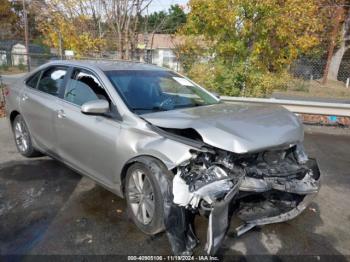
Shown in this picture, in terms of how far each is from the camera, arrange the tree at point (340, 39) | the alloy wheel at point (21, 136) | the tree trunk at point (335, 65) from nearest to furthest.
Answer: the alloy wheel at point (21, 136)
the tree at point (340, 39)
the tree trunk at point (335, 65)

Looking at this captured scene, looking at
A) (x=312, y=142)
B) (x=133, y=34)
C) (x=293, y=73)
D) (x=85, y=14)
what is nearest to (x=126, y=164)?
(x=312, y=142)

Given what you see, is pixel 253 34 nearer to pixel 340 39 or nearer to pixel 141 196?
pixel 141 196

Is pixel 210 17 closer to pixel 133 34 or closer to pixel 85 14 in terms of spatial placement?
pixel 133 34

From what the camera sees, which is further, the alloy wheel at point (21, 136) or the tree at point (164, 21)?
the tree at point (164, 21)

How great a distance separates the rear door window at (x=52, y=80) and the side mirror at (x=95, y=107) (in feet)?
3.69

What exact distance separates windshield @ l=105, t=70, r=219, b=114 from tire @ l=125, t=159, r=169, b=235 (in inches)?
25.4

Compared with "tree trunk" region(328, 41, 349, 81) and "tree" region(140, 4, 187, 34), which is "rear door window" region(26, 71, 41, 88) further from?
"tree trunk" region(328, 41, 349, 81)

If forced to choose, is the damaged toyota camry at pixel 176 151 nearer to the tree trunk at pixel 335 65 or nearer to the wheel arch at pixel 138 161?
the wheel arch at pixel 138 161

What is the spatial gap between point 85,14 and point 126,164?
32.3 ft

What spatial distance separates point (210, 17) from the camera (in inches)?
338

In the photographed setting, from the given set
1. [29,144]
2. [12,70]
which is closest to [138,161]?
[29,144]

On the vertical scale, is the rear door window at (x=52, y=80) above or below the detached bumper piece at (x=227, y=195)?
above

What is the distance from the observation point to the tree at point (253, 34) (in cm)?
812

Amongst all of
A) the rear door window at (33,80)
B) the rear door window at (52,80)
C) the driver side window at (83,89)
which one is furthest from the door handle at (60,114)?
the rear door window at (33,80)
